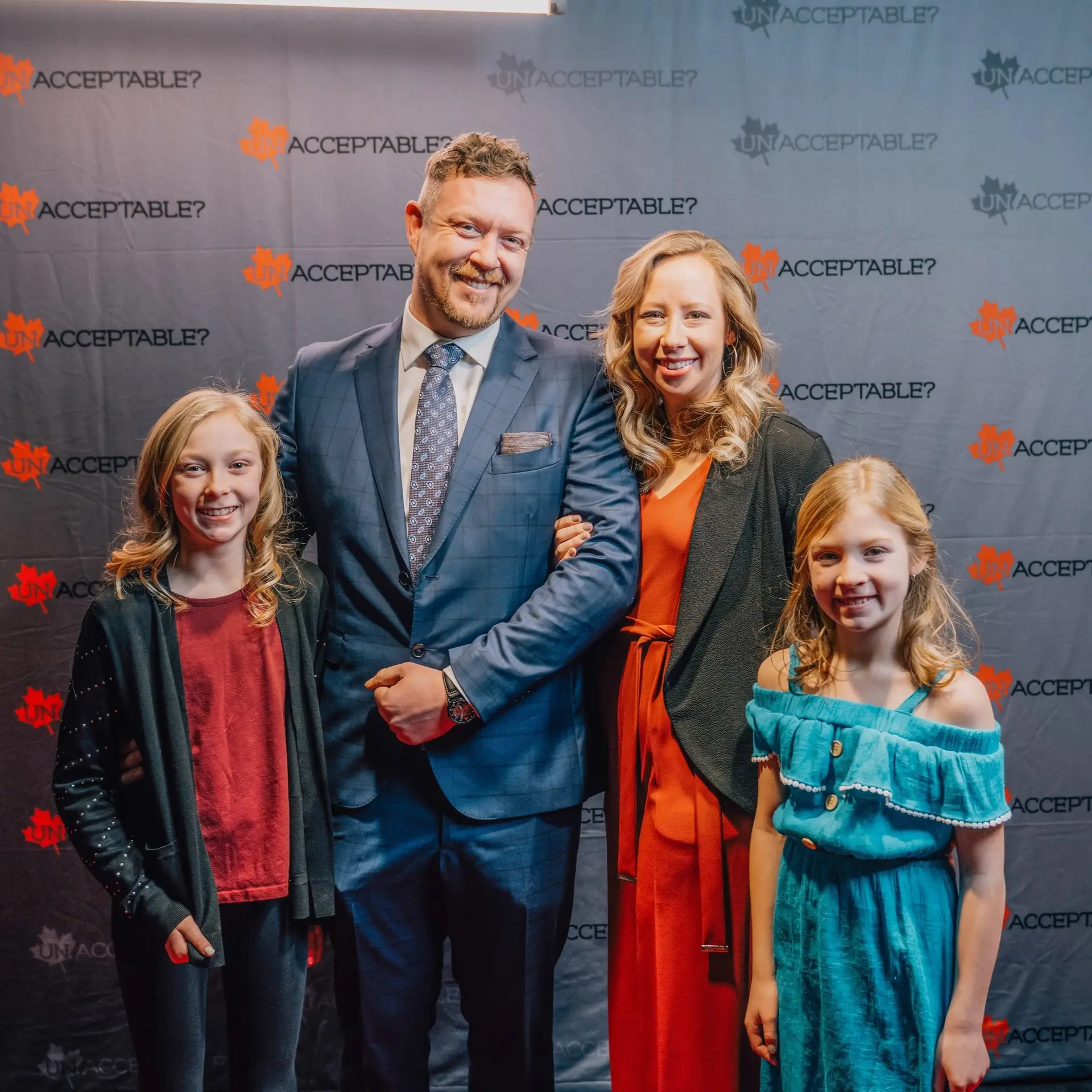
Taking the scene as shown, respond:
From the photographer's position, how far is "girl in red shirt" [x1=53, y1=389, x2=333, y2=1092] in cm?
Result: 180

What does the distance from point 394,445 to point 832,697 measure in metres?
0.90

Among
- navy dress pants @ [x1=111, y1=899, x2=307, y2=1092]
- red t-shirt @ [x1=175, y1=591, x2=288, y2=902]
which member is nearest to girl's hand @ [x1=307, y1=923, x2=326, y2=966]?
navy dress pants @ [x1=111, y1=899, x2=307, y2=1092]

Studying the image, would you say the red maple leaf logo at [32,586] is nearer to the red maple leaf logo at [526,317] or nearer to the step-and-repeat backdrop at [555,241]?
the step-and-repeat backdrop at [555,241]

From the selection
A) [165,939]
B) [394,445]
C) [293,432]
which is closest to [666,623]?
[394,445]

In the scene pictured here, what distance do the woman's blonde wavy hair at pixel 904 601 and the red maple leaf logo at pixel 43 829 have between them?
214 cm

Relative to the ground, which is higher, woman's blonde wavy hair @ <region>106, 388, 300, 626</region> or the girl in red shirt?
woman's blonde wavy hair @ <region>106, 388, 300, 626</region>

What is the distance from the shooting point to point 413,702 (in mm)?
1850

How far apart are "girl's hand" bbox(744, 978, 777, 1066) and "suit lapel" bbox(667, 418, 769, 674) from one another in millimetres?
562

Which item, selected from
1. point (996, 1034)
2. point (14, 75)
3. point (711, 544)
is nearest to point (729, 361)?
point (711, 544)

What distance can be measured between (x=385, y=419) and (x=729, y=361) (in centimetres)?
68

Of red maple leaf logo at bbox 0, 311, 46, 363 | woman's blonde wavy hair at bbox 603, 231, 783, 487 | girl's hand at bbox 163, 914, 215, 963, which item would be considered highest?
red maple leaf logo at bbox 0, 311, 46, 363

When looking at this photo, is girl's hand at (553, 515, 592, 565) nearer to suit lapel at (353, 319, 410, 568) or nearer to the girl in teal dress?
suit lapel at (353, 319, 410, 568)

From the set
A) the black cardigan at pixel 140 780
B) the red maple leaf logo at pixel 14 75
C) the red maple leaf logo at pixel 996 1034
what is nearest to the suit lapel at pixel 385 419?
the black cardigan at pixel 140 780

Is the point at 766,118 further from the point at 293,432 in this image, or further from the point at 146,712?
the point at 146,712
